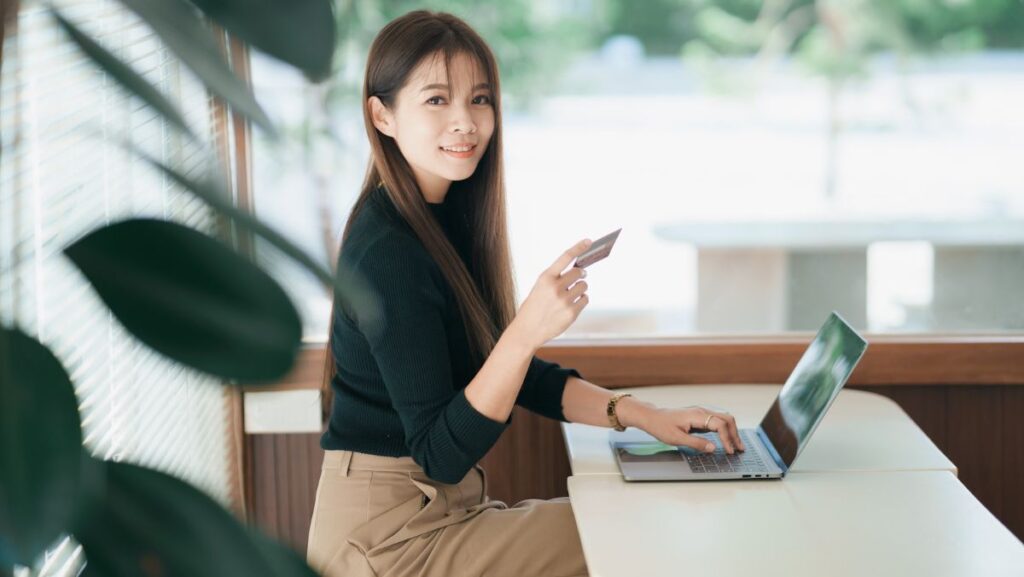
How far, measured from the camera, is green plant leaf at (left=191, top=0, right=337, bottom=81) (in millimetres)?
384

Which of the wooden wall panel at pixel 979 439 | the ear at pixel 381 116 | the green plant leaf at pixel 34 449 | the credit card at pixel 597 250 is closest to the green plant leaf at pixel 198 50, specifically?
the green plant leaf at pixel 34 449

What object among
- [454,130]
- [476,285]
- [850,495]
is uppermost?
[454,130]

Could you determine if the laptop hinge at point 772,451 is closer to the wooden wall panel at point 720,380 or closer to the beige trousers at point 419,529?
the beige trousers at point 419,529

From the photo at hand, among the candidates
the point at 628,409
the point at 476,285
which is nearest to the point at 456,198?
the point at 476,285

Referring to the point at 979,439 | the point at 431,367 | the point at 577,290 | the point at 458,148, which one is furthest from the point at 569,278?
the point at 979,439

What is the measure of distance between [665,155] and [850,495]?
1113 millimetres

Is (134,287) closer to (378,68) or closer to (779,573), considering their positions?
(779,573)

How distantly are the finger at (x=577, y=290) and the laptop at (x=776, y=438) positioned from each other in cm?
29

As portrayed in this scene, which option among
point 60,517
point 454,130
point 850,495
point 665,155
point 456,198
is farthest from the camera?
point 665,155

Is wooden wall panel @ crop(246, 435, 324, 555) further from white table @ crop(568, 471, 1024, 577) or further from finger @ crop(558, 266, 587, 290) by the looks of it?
finger @ crop(558, 266, 587, 290)

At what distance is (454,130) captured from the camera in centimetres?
179

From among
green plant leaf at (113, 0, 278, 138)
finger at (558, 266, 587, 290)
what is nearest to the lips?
finger at (558, 266, 587, 290)

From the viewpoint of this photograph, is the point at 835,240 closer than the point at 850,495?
No

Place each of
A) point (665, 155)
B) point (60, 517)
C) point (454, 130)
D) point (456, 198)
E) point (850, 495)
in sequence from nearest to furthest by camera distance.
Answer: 1. point (60, 517)
2. point (850, 495)
3. point (454, 130)
4. point (456, 198)
5. point (665, 155)
